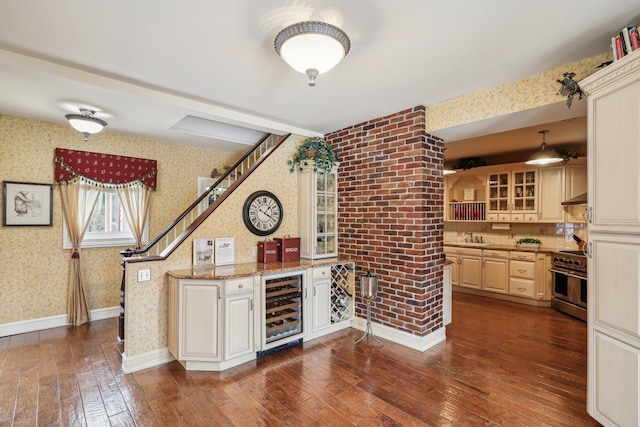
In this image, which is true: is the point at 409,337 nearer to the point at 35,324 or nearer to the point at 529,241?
the point at 529,241

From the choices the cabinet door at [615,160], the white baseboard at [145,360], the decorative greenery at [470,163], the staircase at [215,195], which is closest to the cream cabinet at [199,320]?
the white baseboard at [145,360]

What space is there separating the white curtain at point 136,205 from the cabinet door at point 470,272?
547 cm

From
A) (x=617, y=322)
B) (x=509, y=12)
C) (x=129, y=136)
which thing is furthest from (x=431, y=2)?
(x=129, y=136)

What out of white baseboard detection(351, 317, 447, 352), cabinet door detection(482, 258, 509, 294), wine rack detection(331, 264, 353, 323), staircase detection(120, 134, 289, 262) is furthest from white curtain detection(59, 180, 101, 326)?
cabinet door detection(482, 258, 509, 294)

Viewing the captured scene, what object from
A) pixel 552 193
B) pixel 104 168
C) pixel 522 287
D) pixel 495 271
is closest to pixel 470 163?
pixel 552 193

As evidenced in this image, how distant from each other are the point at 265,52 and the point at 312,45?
0.55 meters

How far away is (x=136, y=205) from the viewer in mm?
4516

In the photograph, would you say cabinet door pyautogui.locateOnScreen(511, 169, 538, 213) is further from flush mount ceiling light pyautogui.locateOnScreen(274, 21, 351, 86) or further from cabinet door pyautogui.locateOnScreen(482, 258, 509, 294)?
flush mount ceiling light pyautogui.locateOnScreen(274, 21, 351, 86)

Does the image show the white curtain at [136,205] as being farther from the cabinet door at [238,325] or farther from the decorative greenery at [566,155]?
the decorative greenery at [566,155]

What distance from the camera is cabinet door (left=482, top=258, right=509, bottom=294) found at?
5246 millimetres

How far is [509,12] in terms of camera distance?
5.89 feet

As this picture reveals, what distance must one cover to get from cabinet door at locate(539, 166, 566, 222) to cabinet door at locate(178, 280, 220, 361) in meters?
5.30

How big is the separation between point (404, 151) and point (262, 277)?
6.78 ft

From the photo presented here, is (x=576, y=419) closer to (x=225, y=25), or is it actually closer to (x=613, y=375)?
(x=613, y=375)
